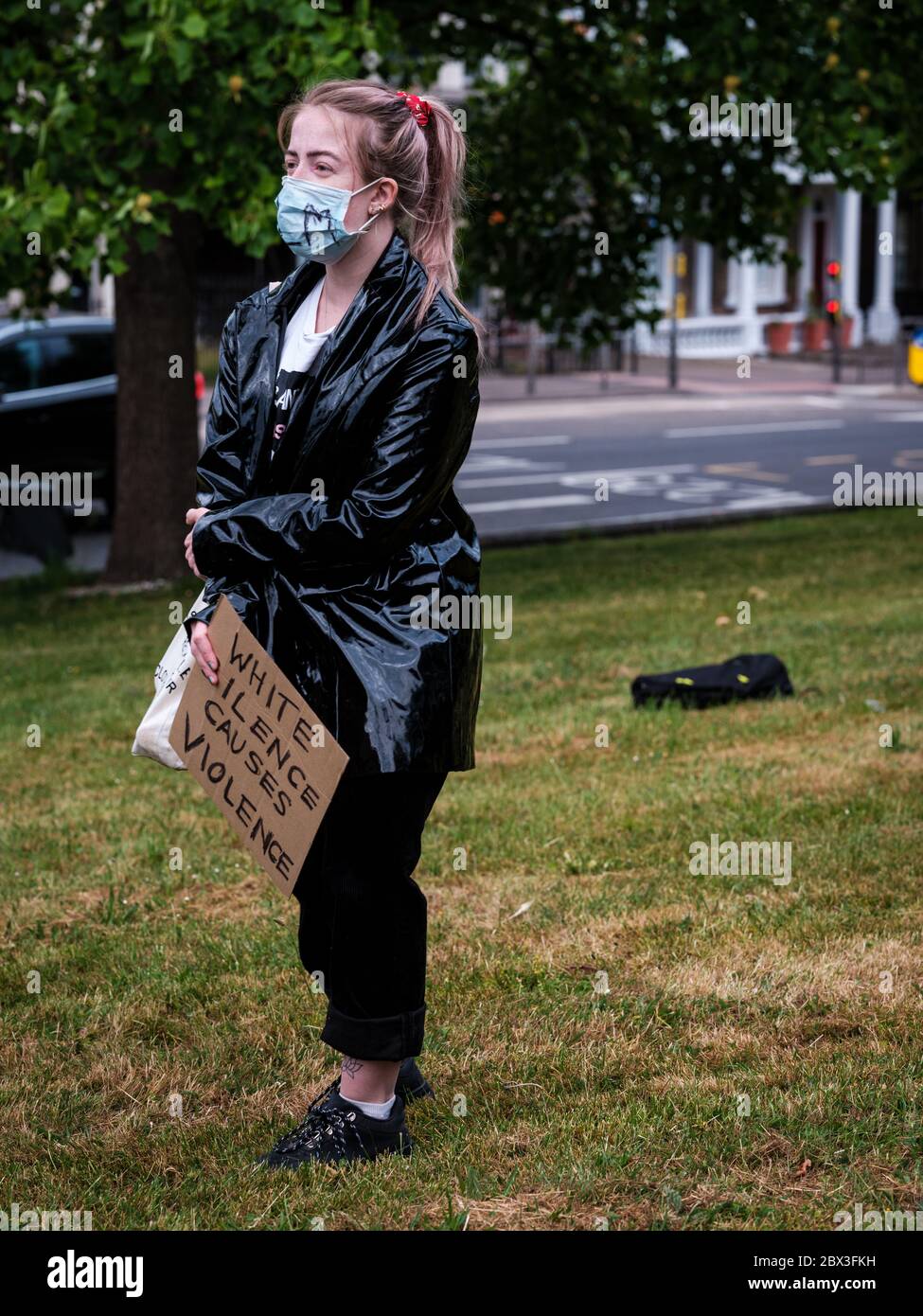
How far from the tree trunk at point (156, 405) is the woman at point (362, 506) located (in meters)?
8.25

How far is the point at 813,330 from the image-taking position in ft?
137

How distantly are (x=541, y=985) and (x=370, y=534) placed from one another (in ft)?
5.24

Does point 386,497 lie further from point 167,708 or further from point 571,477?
point 571,477

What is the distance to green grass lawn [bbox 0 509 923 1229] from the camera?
3230mm

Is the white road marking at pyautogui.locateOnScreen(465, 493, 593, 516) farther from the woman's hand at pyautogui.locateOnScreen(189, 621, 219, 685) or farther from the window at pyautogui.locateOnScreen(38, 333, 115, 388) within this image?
the woman's hand at pyautogui.locateOnScreen(189, 621, 219, 685)

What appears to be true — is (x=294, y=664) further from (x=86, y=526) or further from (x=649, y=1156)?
(x=86, y=526)

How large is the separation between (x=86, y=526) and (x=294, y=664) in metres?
13.5

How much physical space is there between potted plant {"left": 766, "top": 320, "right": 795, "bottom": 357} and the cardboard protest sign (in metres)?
39.7

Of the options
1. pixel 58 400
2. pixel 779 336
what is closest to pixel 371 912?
pixel 58 400

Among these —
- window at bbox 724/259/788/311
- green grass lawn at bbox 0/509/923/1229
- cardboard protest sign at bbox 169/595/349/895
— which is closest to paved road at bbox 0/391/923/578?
green grass lawn at bbox 0/509/923/1229

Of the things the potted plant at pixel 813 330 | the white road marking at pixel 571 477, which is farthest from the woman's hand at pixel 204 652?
the potted plant at pixel 813 330

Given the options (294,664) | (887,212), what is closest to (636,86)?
(294,664)
